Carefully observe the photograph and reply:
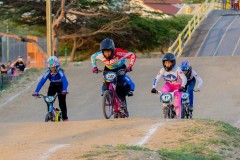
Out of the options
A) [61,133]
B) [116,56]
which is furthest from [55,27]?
[61,133]

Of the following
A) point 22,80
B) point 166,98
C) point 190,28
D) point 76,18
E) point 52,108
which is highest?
Answer: point 76,18

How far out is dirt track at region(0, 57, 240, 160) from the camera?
38.2 feet

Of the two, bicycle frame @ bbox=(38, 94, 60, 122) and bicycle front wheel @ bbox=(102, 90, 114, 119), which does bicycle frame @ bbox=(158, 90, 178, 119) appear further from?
bicycle frame @ bbox=(38, 94, 60, 122)

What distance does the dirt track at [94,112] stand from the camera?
38.2ft

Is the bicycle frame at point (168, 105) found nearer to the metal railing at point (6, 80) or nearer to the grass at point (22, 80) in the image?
the grass at point (22, 80)

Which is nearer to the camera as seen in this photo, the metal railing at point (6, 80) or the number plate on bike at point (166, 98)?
the number plate on bike at point (166, 98)

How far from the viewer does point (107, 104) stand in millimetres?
15500

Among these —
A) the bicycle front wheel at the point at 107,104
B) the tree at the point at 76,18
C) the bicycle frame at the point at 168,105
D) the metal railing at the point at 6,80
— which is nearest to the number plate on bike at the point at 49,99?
the bicycle front wheel at the point at 107,104

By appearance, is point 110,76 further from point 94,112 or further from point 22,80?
point 22,80

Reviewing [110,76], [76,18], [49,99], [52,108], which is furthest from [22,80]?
[76,18]

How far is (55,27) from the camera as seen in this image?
42.8 meters

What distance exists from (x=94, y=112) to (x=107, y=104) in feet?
28.0

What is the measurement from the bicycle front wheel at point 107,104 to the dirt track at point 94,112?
2.47ft

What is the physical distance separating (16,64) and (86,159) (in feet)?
88.4
